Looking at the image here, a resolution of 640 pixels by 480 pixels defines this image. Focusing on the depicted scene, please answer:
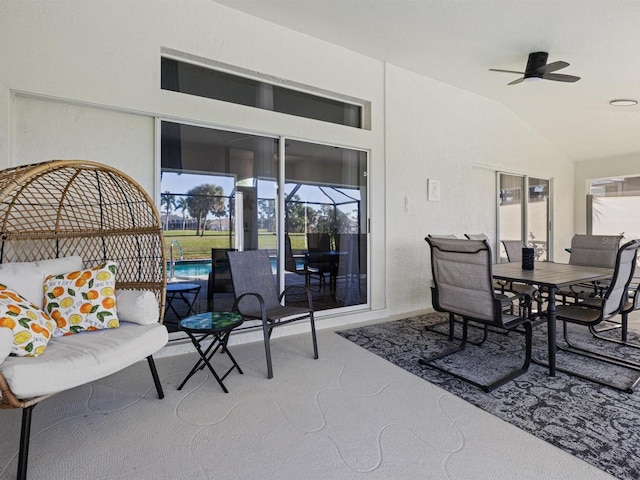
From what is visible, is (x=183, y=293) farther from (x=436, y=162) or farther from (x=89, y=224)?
(x=436, y=162)

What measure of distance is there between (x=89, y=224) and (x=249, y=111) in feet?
5.60

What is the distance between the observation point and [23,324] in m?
1.78

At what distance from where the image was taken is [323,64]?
12.7 feet

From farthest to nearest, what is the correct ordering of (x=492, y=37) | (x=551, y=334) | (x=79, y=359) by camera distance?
1. (x=492, y=37)
2. (x=551, y=334)
3. (x=79, y=359)

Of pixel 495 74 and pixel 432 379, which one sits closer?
pixel 432 379

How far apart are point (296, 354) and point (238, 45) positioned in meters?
2.88

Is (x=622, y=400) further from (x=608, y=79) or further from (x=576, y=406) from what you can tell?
(x=608, y=79)

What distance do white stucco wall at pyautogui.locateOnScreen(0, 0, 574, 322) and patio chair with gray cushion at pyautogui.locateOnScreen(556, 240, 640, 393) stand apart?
196 cm

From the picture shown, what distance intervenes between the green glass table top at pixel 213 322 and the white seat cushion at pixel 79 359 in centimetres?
19

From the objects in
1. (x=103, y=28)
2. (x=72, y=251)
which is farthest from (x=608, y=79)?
(x=72, y=251)

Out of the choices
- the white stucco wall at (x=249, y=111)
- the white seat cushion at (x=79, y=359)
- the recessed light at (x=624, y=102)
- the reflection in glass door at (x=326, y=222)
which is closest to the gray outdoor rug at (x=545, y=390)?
the reflection in glass door at (x=326, y=222)

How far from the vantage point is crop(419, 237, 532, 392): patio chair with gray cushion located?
246cm

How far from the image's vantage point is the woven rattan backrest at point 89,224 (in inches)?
98.0

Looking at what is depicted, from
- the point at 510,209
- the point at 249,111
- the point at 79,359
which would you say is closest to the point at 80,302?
the point at 79,359
